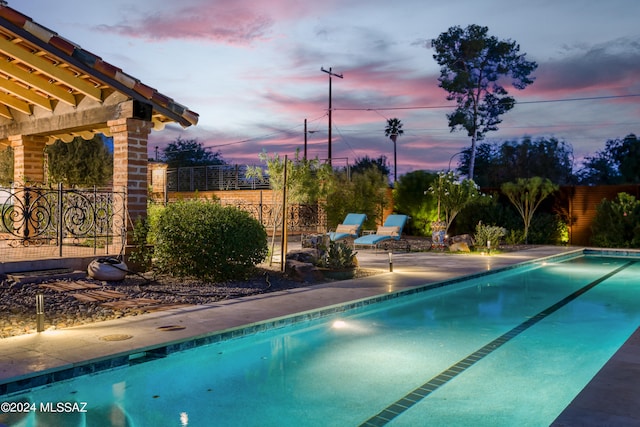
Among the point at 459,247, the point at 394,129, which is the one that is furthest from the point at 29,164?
the point at 394,129

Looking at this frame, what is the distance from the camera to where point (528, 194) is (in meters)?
19.9

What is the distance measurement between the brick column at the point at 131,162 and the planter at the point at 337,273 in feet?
10.9

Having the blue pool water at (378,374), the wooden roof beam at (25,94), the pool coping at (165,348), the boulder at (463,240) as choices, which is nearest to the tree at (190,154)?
the boulder at (463,240)

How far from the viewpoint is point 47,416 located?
155 inches

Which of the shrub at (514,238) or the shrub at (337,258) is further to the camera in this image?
the shrub at (514,238)

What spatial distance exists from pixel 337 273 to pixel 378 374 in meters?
4.94

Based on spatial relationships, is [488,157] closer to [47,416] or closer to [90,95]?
[90,95]

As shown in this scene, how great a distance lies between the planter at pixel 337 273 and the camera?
33.1ft

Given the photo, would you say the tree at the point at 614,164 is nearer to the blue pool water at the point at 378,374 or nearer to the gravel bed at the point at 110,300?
the blue pool water at the point at 378,374

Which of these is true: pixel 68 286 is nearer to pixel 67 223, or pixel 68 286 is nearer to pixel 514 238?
pixel 67 223

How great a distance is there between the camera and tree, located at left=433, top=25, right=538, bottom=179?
3306 cm

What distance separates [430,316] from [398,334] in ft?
3.95

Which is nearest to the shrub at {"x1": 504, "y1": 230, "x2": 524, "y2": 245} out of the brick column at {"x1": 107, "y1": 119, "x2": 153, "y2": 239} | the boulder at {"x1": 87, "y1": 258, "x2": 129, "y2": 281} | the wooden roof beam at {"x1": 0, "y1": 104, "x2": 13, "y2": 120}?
the brick column at {"x1": 107, "y1": 119, "x2": 153, "y2": 239}

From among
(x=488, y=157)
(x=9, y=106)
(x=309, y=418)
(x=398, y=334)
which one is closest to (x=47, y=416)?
(x=309, y=418)
